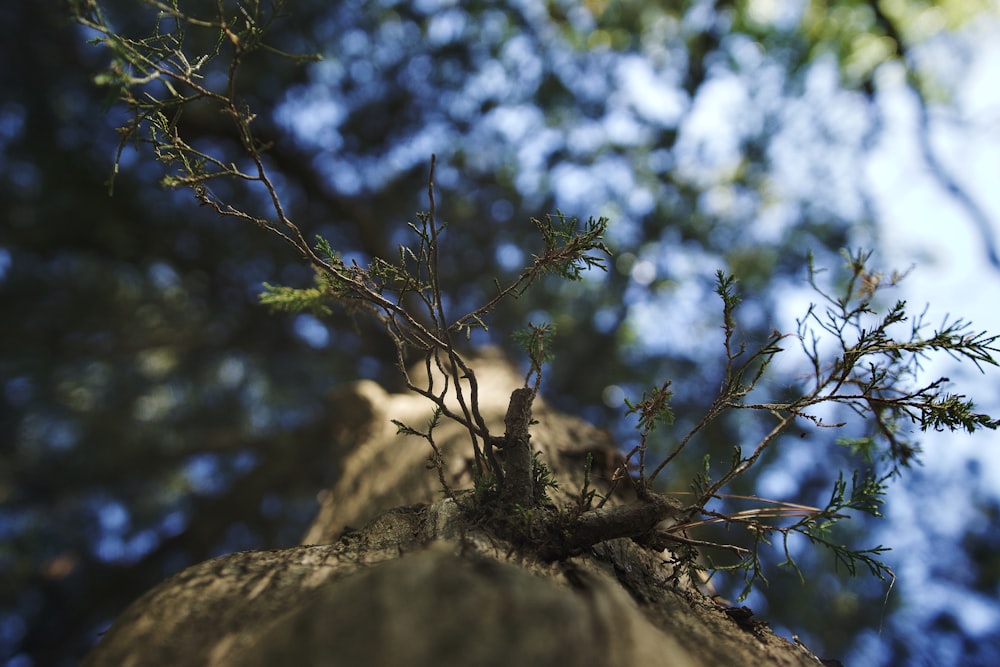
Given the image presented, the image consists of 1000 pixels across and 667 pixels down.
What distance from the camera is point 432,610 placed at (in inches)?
30.1

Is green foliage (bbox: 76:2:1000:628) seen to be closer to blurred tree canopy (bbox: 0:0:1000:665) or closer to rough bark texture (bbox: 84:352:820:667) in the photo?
rough bark texture (bbox: 84:352:820:667)

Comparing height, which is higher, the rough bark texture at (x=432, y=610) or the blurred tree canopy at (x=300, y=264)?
the blurred tree canopy at (x=300, y=264)

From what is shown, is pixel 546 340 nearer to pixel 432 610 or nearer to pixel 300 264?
pixel 432 610

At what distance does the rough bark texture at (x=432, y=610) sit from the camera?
75 centimetres

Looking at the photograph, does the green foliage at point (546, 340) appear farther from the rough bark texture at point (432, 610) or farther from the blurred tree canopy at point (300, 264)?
the blurred tree canopy at point (300, 264)

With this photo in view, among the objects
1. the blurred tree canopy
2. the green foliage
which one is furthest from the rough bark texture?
the blurred tree canopy

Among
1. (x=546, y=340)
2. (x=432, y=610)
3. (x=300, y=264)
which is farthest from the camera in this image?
(x=300, y=264)

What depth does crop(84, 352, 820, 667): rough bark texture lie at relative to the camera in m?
0.75

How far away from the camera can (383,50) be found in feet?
15.6

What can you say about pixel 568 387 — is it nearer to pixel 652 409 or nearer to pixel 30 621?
pixel 652 409

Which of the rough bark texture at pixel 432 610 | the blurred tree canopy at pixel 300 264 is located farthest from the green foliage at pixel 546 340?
the blurred tree canopy at pixel 300 264

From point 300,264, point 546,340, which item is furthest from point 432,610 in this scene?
point 300,264

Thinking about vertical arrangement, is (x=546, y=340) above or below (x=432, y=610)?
above

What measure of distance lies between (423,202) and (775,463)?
12.5ft
